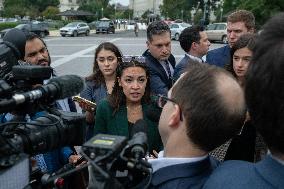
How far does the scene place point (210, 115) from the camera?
118cm

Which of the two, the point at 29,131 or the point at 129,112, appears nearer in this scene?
the point at 29,131

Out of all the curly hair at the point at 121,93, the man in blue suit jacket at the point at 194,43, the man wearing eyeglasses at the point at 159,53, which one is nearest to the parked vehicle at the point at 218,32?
the man in blue suit jacket at the point at 194,43

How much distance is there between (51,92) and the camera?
1.32m

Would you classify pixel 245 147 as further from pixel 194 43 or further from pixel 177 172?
pixel 194 43

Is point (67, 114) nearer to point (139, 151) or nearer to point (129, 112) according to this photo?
point (139, 151)

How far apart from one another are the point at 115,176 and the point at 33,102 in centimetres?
40

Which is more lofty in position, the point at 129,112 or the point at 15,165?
the point at 15,165

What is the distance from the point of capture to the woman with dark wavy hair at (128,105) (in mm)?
2475

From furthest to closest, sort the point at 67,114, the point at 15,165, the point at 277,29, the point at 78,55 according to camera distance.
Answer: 1. the point at 78,55
2. the point at 67,114
3. the point at 15,165
4. the point at 277,29

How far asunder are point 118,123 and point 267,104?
1611 mm

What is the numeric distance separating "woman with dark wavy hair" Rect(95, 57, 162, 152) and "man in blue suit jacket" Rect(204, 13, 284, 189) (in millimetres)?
1315

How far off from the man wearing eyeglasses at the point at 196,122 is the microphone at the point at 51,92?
37 centimetres

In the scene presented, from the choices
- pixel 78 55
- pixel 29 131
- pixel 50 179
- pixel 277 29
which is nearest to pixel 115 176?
pixel 50 179

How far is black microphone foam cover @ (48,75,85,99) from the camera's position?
1.37 m
